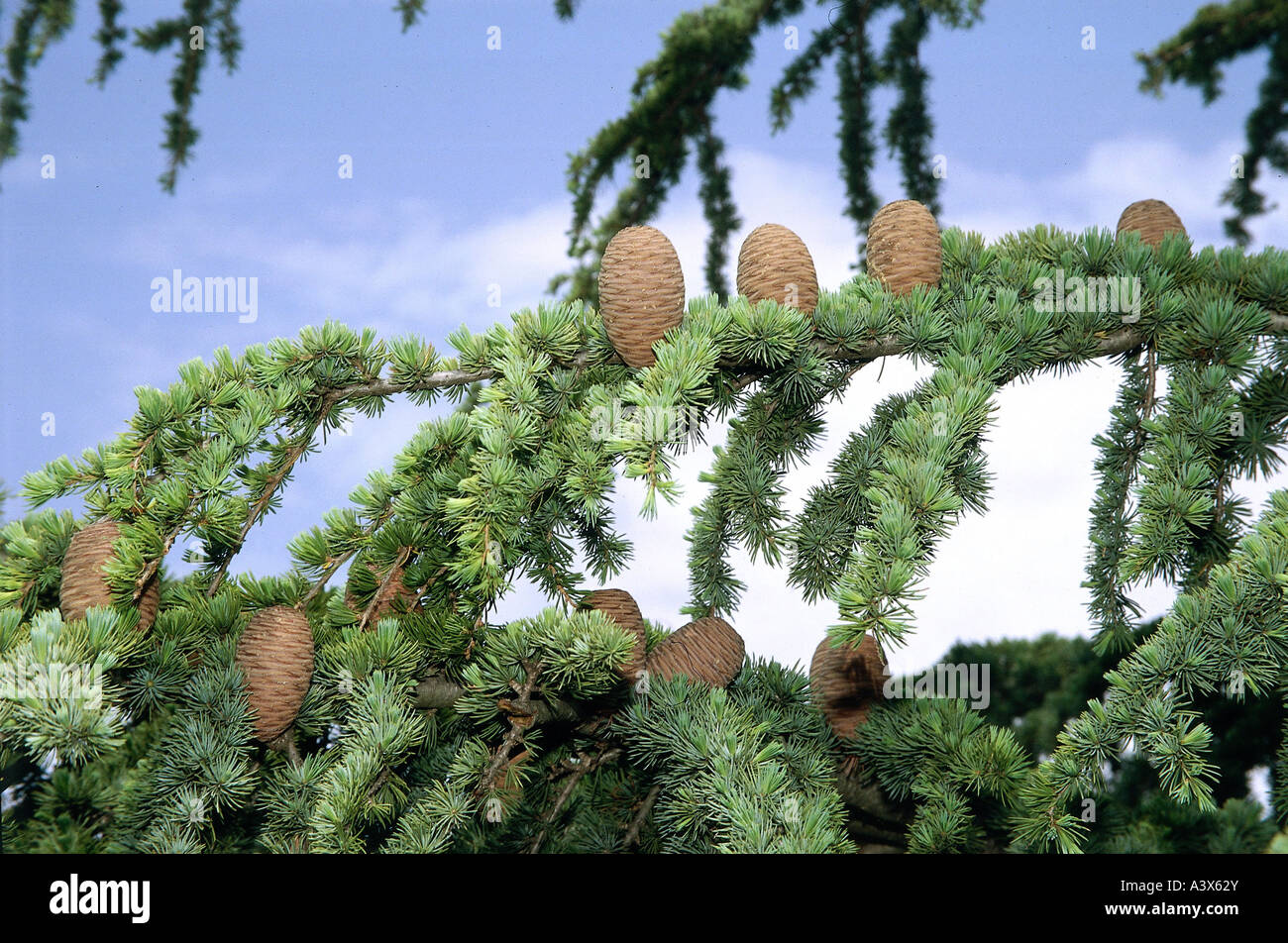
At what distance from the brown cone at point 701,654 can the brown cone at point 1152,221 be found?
1.27 m

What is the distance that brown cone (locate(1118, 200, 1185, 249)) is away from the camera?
2162 millimetres

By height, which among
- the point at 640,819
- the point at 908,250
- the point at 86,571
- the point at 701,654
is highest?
the point at 908,250

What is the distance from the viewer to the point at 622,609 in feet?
5.98

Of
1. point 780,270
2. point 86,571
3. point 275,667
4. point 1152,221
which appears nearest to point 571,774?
point 275,667

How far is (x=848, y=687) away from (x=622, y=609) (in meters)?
0.55

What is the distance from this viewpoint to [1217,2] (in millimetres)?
2482

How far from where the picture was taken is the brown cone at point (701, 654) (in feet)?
5.79

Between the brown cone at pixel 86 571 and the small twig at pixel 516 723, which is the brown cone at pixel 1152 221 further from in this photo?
the brown cone at pixel 86 571

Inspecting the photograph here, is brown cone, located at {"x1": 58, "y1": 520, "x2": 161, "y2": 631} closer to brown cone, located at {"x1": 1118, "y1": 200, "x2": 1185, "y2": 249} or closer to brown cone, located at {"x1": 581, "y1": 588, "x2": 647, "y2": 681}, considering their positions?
brown cone, located at {"x1": 581, "y1": 588, "x2": 647, "y2": 681}

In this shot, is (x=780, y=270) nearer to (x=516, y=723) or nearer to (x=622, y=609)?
(x=622, y=609)

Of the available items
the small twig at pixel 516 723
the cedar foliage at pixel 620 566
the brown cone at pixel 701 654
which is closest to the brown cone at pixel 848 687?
the cedar foliage at pixel 620 566

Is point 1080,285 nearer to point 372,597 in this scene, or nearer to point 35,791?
point 372,597

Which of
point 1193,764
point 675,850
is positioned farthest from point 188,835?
point 1193,764
